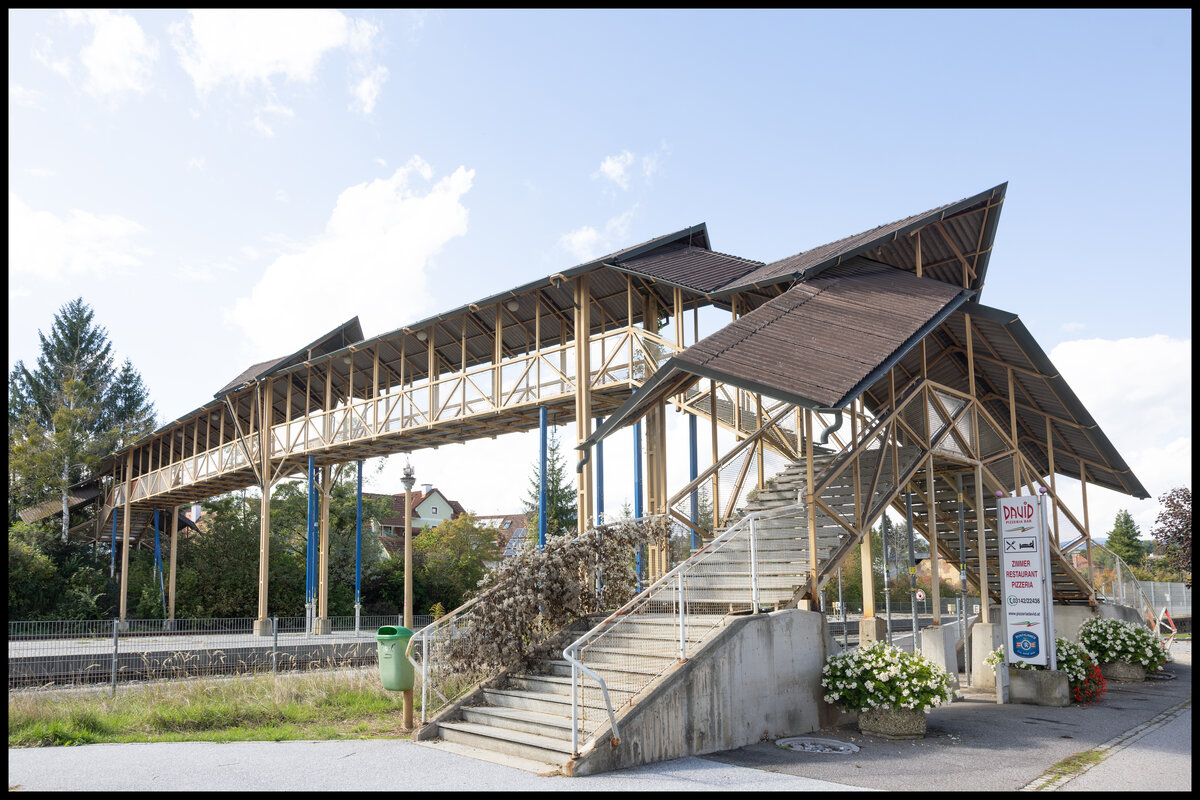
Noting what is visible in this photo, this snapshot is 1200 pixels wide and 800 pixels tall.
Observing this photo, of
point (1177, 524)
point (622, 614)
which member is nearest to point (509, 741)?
point (622, 614)

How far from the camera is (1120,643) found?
54.2 feet

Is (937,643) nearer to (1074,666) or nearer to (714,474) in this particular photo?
(1074,666)

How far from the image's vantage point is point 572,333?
22844 mm

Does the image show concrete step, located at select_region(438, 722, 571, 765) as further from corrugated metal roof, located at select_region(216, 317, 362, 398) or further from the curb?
corrugated metal roof, located at select_region(216, 317, 362, 398)

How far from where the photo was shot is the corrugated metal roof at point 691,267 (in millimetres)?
16647

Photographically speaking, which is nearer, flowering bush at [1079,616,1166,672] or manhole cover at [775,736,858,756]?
manhole cover at [775,736,858,756]

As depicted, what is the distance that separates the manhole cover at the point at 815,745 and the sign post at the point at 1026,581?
4.60 m

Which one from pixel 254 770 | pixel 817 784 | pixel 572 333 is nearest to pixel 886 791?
pixel 817 784

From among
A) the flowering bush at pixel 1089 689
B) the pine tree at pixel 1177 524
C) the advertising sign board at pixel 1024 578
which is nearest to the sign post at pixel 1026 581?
the advertising sign board at pixel 1024 578

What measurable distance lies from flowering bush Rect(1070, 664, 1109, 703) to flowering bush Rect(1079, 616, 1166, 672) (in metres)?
2.82

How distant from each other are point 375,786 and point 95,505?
39.8 meters

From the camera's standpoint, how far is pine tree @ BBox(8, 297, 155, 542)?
138 feet

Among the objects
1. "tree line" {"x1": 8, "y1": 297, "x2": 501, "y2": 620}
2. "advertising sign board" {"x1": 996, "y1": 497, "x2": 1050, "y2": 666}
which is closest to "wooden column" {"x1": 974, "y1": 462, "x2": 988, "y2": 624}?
"advertising sign board" {"x1": 996, "y1": 497, "x2": 1050, "y2": 666}

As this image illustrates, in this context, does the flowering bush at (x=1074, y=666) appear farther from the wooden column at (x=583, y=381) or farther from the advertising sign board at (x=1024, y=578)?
the wooden column at (x=583, y=381)
